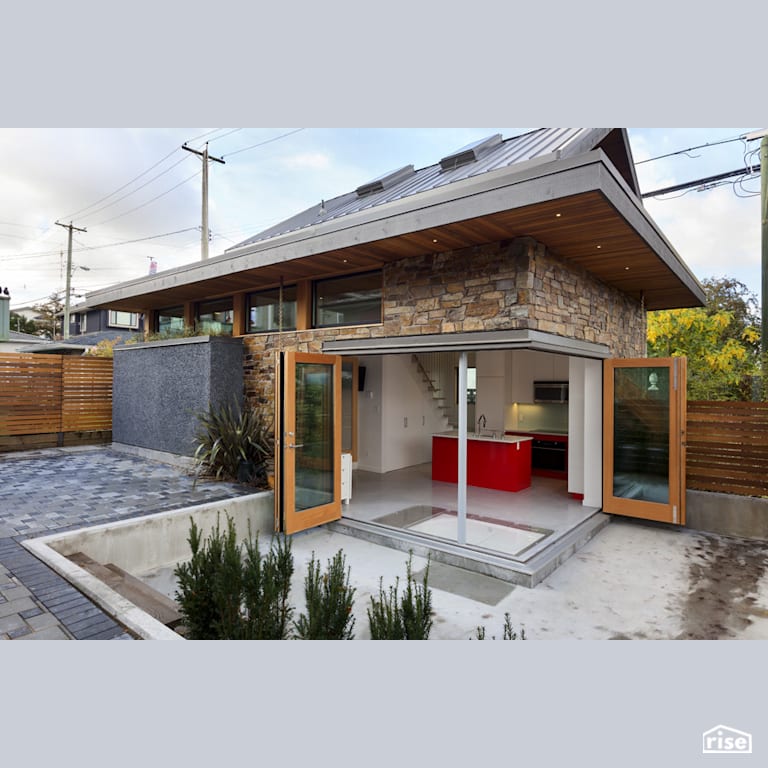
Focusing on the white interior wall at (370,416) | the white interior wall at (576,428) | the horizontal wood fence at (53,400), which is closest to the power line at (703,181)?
the white interior wall at (576,428)

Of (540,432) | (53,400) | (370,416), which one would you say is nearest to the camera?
(370,416)

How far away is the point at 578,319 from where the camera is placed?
19.5 feet

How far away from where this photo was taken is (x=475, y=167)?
843 centimetres

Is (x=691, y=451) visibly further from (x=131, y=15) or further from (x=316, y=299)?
(x=131, y=15)

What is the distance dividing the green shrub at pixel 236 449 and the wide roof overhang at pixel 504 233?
7.04 feet

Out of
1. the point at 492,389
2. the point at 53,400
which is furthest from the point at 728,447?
the point at 53,400

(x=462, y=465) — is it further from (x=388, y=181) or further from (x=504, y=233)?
(x=388, y=181)

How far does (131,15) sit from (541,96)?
1.98 meters

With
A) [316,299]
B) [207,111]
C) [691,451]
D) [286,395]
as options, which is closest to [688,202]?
[691,451]

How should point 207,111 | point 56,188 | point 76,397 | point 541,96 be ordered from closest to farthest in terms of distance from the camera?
point 541,96 → point 207,111 → point 76,397 → point 56,188

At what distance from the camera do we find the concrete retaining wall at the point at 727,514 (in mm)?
5914

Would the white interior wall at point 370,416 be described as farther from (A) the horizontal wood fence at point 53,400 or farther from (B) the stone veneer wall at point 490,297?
(A) the horizontal wood fence at point 53,400

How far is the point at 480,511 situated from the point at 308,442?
8.14 ft

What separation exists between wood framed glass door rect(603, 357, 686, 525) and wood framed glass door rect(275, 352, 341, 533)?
3.70 metres
